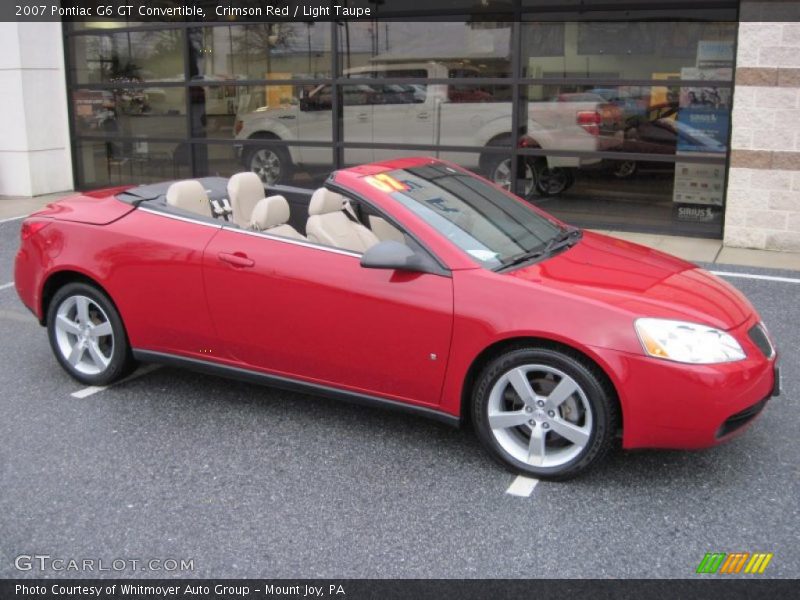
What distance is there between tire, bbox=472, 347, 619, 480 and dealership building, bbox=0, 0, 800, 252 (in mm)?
6160

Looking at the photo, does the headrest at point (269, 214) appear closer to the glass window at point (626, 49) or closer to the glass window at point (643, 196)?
the glass window at point (643, 196)

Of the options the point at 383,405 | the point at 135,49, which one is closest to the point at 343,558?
the point at 383,405

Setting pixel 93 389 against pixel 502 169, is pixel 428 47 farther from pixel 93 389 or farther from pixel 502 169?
pixel 93 389

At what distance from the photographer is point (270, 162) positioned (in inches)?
494

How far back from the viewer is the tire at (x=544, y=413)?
389 cm

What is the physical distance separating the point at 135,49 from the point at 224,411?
32.1ft

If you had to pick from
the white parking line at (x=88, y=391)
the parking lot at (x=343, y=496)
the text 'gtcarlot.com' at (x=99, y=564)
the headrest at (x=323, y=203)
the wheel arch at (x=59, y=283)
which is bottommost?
the text 'gtcarlot.com' at (x=99, y=564)

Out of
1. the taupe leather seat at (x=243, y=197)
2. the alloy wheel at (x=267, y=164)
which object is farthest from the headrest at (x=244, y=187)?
the alloy wheel at (x=267, y=164)

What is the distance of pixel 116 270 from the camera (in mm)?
5070

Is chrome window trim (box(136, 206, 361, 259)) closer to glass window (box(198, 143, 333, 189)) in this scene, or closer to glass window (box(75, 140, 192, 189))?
Answer: glass window (box(198, 143, 333, 189))

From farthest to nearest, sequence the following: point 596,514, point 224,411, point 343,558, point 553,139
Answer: point 553,139 → point 224,411 → point 596,514 → point 343,558

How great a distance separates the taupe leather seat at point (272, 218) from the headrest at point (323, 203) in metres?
0.16

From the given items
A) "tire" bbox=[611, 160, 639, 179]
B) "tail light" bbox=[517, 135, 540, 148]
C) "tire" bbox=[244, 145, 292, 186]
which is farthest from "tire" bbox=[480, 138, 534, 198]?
"tire" bbox=[244, 145, 292, 186]
